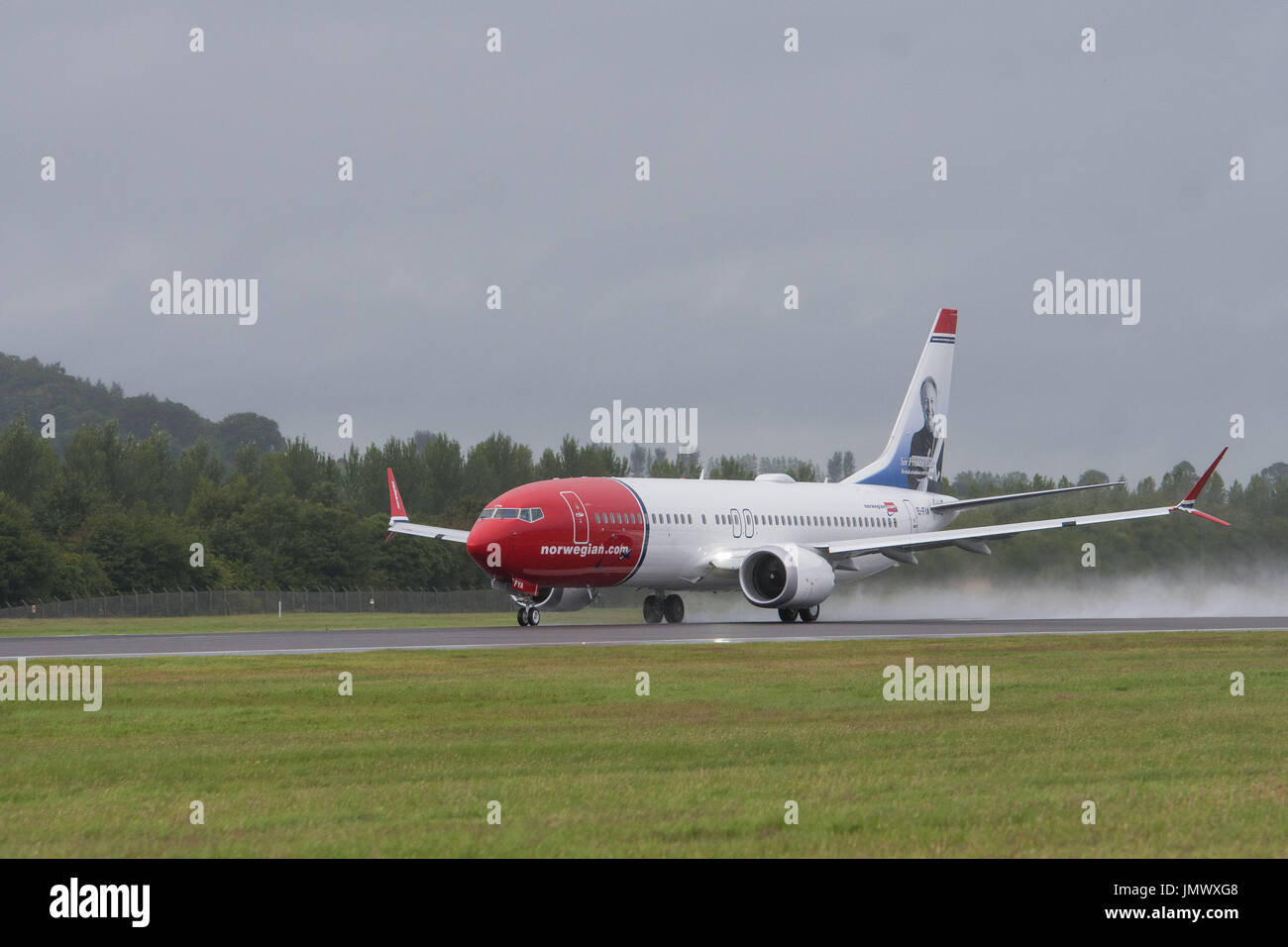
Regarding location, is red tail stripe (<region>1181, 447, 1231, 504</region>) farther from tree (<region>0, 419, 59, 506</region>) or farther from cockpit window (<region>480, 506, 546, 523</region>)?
tree (<region>0, 419, 59, 506</region>)

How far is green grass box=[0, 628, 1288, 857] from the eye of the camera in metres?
12.3

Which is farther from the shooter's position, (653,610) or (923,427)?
(923,427)

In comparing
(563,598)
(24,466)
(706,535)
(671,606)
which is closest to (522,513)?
(563,598)

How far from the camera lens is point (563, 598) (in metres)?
54.4

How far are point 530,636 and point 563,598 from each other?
42.1ft

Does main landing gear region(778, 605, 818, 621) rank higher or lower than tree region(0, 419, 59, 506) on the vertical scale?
lower

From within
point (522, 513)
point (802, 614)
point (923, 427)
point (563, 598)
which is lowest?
point (802, 614)

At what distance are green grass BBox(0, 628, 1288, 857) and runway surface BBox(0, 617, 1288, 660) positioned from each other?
23.6ft

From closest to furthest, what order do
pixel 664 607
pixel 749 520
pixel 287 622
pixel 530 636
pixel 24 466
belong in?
pixel 530 636
pixel 749 520
pixel 664 607
pixel 287 622
pixel 24 466

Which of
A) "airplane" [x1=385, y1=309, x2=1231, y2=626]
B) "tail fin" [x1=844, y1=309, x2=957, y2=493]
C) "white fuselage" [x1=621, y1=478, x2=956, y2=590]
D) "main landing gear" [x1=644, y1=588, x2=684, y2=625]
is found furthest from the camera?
"tail fin" [x1=844, y1=309, x2=957, y2=493]

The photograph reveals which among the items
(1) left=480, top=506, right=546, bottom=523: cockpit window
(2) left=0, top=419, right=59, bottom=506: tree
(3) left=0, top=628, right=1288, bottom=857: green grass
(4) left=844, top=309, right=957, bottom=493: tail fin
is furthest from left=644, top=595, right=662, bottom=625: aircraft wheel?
(2) left=0, top=419, right=59, bottom=506: tree

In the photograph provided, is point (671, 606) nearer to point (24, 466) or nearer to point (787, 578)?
point (787, 578)
